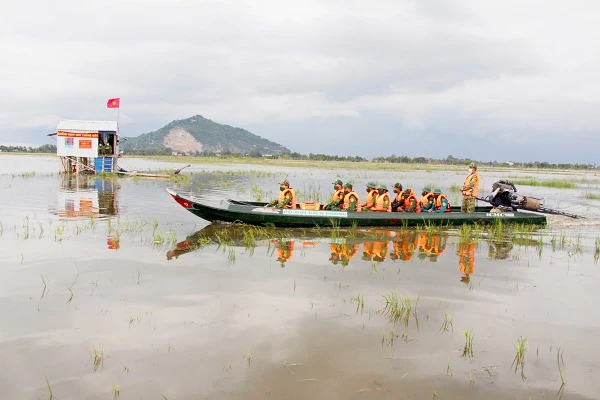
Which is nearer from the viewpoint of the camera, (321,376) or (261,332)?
(321,376)

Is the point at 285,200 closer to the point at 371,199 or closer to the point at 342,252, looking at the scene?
the point at 371,199

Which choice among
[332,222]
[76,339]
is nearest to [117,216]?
[332,222]

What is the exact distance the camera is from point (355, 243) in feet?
41.0

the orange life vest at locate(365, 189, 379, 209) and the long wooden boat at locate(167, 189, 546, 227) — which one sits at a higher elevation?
the orange life vest at locate(365, 189, 379, 209)

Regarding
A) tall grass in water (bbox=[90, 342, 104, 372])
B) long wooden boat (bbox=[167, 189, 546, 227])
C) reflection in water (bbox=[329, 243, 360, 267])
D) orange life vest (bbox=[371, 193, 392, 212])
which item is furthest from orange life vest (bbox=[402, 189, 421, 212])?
tall grass in water (bbox=[90, 342, 104, 372])

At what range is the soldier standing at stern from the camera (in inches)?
596

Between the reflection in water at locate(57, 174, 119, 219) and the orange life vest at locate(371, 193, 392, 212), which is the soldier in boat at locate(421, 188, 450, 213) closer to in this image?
the orange life vest at locate(371, 193, 392, 212)

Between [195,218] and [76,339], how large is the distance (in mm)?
10259

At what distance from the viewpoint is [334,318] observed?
6.93 metres

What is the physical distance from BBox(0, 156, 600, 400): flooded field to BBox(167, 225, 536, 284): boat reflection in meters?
0.09

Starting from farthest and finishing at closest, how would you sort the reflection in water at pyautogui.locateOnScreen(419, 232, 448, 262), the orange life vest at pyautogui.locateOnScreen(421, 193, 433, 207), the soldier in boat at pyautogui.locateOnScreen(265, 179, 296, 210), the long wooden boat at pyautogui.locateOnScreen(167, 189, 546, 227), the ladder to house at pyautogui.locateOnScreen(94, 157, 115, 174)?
the ladder to house at pyautogui.locateOnScreen(94, 157, 115, 174), the orange life vest at pyautogui.locateOnScreen(421, 193, 433, 207), the soldier in boat at pyautogui.locateOnScreen(265, 179, 296, 210), the long wooden boat at pyautogui.locateOnScreen(167, 189, 546, 227), the reflection in water at pyautogui.locateOnScreen(419, 232, 448, 262)

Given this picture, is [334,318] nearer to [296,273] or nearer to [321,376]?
[321,376]

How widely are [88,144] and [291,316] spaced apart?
102 ft

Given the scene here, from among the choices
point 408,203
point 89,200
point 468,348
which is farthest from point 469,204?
point 89,200
